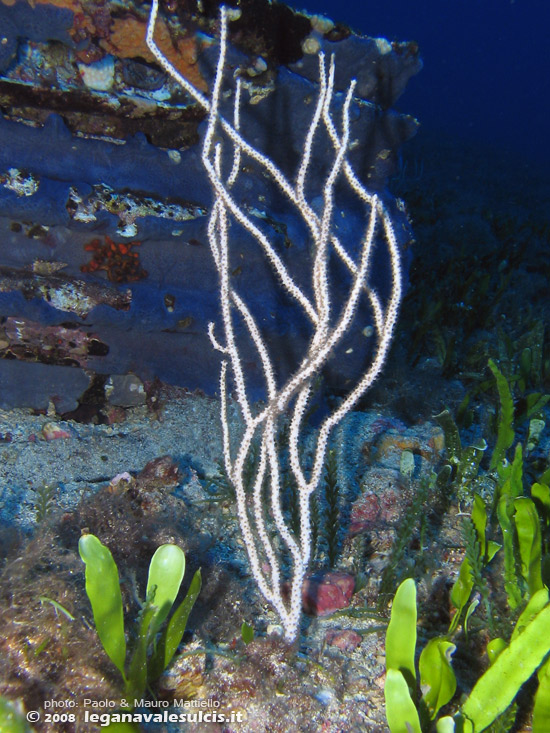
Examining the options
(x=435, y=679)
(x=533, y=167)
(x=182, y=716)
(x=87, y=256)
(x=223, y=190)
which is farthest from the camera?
(x=533, y=167)

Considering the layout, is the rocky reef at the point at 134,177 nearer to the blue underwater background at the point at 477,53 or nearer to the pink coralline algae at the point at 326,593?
the pink coralline algae at the point at 326,593

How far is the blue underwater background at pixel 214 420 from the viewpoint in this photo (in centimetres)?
179

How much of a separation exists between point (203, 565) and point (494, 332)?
4888 millimetres

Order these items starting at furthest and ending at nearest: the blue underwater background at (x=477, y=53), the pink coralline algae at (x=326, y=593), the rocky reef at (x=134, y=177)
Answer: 1. the blue underwater background at (x=477, y=53)
2. the rocky reef at (x=134, y=177)
3. the pink coralline algae at (x=326, y=593)

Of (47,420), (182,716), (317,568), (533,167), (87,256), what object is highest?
(533,167)

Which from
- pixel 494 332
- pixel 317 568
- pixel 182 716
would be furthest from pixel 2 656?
pixel 494 332

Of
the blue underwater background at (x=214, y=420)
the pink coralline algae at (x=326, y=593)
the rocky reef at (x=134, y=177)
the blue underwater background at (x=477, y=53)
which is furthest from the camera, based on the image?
the blue underwater background at (x=477, y=53)

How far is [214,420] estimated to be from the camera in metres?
3.88

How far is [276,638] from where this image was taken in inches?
77.6

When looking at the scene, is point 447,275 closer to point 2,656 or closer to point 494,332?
point 494,332

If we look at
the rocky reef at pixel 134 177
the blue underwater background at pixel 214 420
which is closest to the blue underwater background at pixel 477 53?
the rocky reef at pixel 134 177

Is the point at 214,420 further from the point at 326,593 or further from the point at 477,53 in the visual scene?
the point at 477,53

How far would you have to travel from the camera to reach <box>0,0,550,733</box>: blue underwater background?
5.88ft

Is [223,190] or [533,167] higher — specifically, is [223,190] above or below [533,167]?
below
